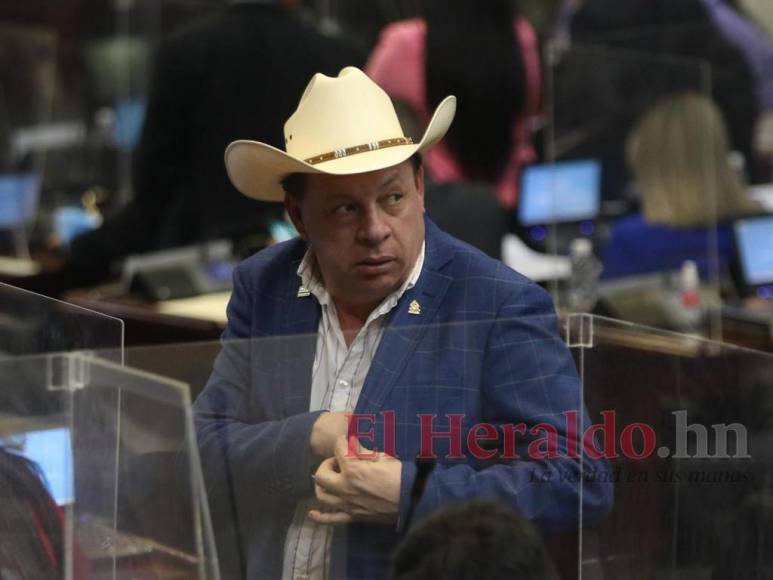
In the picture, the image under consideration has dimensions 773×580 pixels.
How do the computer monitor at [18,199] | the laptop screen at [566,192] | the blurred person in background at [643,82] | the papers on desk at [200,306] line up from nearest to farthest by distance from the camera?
the papers on desk at [200,306], the blurred person in background at [643,82], the laptop screen at [566,192], the computer monitor at [18,199]

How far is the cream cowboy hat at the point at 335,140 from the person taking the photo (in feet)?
8.96

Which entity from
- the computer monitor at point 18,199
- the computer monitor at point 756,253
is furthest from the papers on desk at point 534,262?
the computer monitor at point 18,199

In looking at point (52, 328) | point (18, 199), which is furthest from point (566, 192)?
point (52, 328)

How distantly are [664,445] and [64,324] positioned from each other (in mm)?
1004

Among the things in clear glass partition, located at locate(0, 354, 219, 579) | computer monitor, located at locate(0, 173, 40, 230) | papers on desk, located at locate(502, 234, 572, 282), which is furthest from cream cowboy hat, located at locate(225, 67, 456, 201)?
computer monitor, located at locate(0, 173, 40, 230)

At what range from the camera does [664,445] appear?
285 cm

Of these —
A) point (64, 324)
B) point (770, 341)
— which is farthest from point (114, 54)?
point (64, 324)

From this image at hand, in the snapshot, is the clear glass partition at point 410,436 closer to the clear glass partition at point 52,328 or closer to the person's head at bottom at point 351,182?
the person's head at bottom at point 351,182

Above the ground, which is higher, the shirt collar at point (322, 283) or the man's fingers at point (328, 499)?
the shirt collar at point (322, 283)

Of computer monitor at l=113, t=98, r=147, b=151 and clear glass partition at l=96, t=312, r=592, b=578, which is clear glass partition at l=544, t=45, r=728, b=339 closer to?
computer monitor at l=113, t=98, r=147, b=151

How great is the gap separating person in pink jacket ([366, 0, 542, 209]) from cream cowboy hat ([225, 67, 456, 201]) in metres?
2.54

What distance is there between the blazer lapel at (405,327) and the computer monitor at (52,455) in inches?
19.2

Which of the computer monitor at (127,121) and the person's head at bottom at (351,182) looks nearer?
the person's head at bottom at (351,182)

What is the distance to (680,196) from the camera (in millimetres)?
6363
